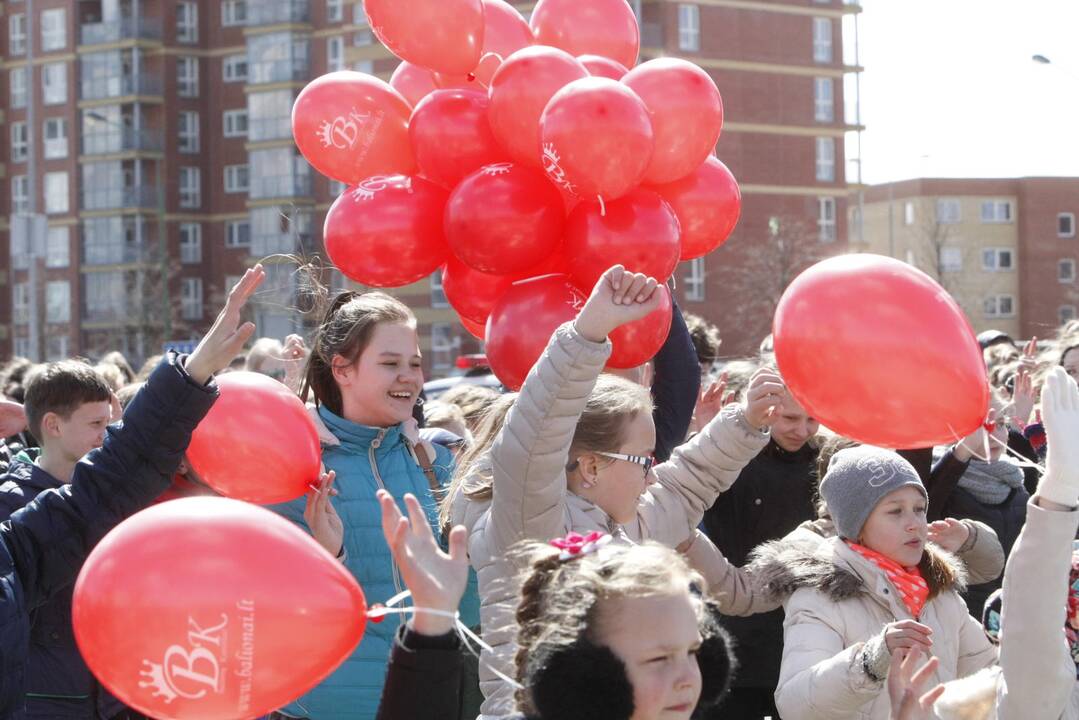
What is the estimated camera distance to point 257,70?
190 ft

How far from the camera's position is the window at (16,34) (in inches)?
2375

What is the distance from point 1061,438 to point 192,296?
196 ft

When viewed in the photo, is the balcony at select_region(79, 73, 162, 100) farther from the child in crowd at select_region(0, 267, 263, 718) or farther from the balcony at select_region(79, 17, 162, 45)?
the child in crowd at select_region(0, 267, 263, 718)

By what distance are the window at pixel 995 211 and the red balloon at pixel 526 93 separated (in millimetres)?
67863

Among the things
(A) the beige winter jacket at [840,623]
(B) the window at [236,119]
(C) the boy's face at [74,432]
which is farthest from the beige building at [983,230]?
(C) the boy's face at [74,432]

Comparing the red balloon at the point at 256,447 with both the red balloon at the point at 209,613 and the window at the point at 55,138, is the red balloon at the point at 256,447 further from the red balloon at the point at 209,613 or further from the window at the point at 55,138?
the window at the point at 55,138

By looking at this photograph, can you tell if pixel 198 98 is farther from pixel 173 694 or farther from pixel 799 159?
pixel 173 694

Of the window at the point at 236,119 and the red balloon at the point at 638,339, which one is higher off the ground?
the window at the point at 236,119

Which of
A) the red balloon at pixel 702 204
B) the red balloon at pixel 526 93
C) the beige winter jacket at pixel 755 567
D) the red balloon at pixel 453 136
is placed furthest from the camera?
the red balloon at pixel 702 204

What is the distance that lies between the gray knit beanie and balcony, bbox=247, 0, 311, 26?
55.6 metres

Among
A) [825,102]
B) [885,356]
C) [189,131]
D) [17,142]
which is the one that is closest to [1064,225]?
[825,102]

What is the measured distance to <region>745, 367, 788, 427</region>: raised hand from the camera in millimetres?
4137

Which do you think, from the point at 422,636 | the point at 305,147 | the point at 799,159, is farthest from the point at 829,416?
the point at 799,159

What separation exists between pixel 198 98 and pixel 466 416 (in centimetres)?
5715
